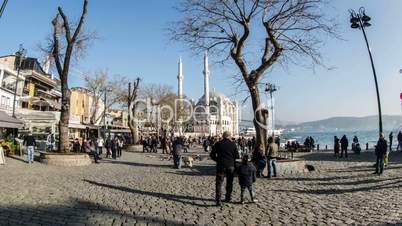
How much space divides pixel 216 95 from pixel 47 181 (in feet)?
534

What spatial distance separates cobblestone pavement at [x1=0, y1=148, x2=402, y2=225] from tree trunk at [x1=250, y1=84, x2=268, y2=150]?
2609 millimetres

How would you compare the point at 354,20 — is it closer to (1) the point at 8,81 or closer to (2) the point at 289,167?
(2) the point at 289,167

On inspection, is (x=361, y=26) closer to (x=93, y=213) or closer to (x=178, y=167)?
(x=178, y=167)

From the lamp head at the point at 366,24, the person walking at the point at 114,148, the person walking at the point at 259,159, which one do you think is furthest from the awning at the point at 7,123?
the lamp head at the point at 366,24

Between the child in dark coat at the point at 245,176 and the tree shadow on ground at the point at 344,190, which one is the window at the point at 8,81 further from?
the child in dark coat at the point at 245,176

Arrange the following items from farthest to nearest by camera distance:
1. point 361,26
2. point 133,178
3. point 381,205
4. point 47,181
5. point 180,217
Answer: point 361,26 → point 133,178 → point 47,181 → point 381,205 → point 180,217

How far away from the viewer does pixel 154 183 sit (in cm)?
1386

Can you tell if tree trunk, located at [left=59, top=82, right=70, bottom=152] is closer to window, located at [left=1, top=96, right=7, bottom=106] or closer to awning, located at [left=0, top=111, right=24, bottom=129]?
awning, located at [left=0, top=111, right=24, bottom=129]

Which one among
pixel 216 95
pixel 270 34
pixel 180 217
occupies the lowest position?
pixel 180 217

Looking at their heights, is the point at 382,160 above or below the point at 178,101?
below

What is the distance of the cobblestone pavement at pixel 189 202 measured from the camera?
7.98m

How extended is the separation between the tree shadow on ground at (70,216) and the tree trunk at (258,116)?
8.99 metres

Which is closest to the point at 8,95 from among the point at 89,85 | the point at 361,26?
the point at 89,85

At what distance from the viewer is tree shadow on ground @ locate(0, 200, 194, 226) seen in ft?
25.3
